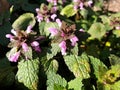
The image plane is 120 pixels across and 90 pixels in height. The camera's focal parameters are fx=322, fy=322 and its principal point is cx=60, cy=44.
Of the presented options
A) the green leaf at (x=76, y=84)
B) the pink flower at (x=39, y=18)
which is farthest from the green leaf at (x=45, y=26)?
the green leaf at (x=76, y=84)

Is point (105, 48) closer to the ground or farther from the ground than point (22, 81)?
closer to the ground

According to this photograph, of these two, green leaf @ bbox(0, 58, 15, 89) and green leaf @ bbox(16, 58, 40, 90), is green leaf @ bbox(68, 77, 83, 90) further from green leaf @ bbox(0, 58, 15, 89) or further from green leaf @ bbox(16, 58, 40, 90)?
green leaf @ bbox(0, 58, 15, 89)

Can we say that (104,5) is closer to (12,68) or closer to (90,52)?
(90,52)

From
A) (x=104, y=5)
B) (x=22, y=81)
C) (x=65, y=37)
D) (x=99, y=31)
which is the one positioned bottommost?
(x=104, y=5)

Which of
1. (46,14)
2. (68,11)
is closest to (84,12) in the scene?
(68,11)

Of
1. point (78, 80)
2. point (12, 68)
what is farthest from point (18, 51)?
point (78, 80)

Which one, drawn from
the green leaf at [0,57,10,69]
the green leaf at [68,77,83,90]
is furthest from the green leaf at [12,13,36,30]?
the green leaf at [68,77,83,90]
